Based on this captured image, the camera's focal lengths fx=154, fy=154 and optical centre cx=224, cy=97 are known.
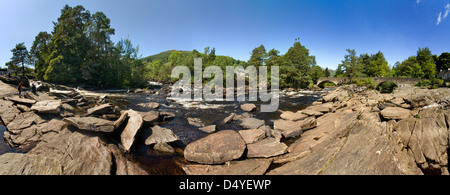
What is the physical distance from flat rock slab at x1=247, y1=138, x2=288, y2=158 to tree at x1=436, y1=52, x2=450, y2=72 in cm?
9700

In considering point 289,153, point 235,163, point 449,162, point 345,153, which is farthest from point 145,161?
point 449,162

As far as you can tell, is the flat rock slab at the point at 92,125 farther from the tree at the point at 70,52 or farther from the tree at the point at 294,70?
the tree at the point at 294,70

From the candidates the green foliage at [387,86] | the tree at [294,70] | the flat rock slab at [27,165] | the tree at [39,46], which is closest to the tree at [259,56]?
the tree at [294,70]

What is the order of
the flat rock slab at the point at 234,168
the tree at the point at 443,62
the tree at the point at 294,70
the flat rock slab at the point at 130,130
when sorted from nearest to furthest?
the flat rock slab at the point at 234,168
the flat rock slab at the point at 130,130
the tree at the point at 294,70
the tree at the point at 443,62

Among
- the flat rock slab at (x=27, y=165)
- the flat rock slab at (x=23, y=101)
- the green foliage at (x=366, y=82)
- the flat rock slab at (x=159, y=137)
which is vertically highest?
the green foliage at (x=366, y=82)

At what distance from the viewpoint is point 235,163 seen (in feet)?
21.9

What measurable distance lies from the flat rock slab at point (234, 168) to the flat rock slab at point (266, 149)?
62 centimetres

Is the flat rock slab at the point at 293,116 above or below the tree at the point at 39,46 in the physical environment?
below

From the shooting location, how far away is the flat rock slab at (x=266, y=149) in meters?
7.38

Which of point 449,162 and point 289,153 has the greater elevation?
point 449,162
